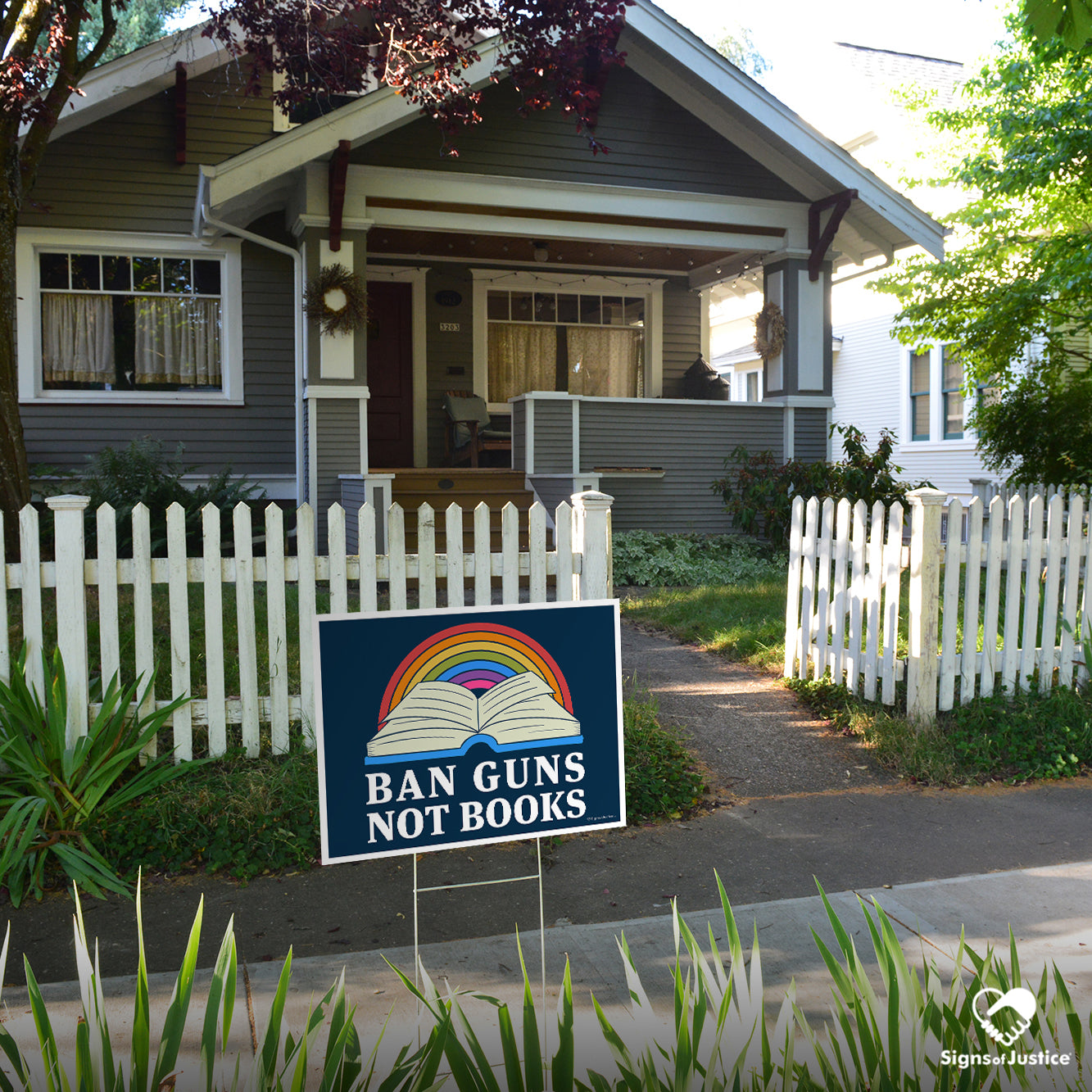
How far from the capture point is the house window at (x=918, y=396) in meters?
20.2

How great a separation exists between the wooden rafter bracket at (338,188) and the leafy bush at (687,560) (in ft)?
14.4

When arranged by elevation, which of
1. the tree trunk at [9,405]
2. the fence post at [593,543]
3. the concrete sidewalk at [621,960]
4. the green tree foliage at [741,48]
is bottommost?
the concrete sidewalk at [621,960]

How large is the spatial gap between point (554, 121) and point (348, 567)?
8.50 m

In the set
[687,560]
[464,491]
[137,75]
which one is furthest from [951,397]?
[137,75]

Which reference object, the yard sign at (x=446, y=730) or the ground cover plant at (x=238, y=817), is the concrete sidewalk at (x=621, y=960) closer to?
the yard sign at (x=446, y=730)

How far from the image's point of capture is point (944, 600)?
5.71 m

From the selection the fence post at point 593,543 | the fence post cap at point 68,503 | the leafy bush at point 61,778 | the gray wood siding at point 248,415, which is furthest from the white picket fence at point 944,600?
the gray wood siding at point 248,415

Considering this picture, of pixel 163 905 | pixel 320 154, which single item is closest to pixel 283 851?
pixel 163 905

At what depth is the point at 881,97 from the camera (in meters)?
18.1

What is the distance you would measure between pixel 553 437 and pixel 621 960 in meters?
8.94

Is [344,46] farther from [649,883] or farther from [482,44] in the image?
[649,883]

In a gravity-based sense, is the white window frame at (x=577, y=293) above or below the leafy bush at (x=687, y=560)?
above

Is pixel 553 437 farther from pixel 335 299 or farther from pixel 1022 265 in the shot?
pixel 1022 265

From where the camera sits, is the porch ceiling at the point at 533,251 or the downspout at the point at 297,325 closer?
the downspout at the point at 297,325
